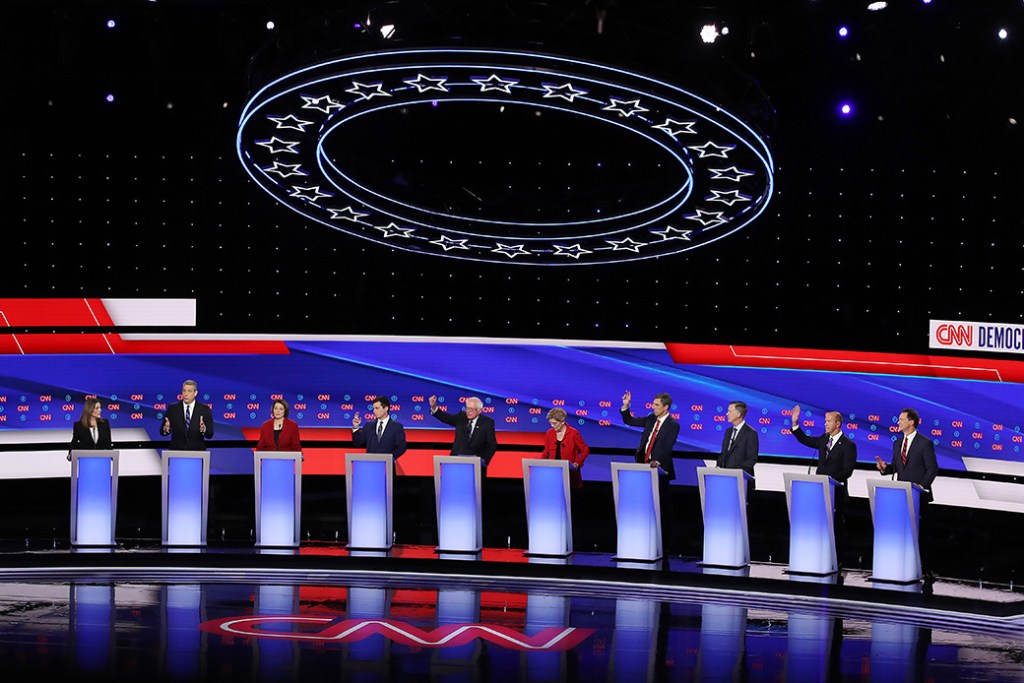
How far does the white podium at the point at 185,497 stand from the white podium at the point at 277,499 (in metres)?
0.39

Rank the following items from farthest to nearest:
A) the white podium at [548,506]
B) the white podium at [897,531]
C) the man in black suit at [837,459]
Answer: the white podium at [548,506]
the man in black suit at [837,459]
the white podium at [897,531]

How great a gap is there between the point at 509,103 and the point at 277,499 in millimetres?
3311

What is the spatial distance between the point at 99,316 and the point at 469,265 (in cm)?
328

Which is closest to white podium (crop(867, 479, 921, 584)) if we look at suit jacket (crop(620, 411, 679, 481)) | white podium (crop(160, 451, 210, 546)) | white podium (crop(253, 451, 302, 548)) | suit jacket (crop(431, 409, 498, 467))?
suit jacket (crop(620, 411, 679, 481))

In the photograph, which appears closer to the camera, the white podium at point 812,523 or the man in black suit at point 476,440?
the white podium at point 812,523

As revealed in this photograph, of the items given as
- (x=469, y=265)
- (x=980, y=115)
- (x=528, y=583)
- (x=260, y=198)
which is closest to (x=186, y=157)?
(x=260, y=198)

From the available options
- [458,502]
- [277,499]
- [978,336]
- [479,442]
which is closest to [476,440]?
[479,442]

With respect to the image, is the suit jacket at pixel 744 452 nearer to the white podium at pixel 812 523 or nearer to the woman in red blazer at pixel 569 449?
the white podium at pixel 812 523

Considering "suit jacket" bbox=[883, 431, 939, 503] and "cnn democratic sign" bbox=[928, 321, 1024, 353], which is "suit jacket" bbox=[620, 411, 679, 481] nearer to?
"suit jacket" bbox=[883, 431, 939, 503]

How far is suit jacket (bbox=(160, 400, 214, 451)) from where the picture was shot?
8.93m

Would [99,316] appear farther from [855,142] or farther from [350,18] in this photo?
[855,142]

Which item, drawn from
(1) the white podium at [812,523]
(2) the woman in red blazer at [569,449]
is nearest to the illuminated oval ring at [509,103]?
(2) the woman in red blazer at [569,449]

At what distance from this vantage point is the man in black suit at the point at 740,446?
8414 mm

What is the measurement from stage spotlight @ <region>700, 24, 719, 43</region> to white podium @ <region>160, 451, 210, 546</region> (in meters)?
4.71
